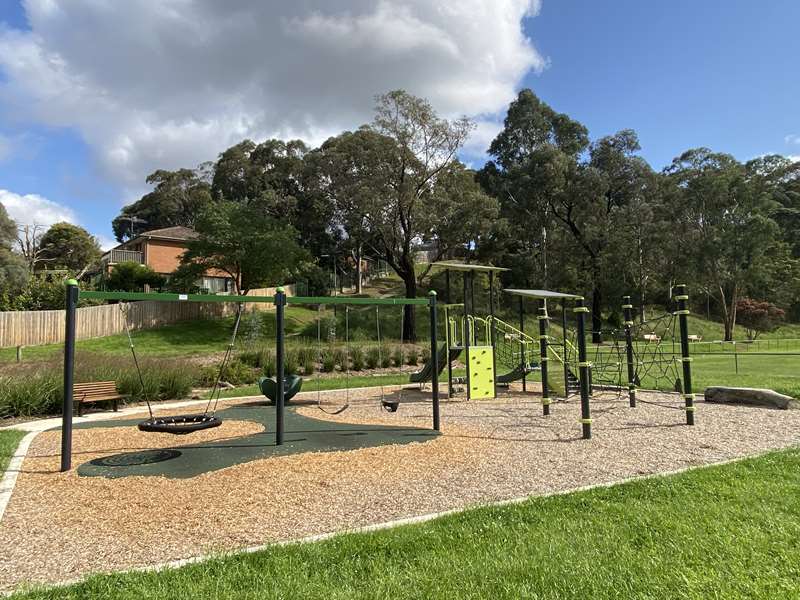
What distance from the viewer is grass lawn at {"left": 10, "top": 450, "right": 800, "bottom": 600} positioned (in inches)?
118

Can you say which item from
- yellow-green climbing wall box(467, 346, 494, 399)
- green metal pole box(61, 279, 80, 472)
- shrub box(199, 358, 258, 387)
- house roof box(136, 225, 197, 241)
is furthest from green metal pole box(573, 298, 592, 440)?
house roof box(136, 225, 197, 241)

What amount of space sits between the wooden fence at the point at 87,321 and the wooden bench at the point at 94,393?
8764 millimetres

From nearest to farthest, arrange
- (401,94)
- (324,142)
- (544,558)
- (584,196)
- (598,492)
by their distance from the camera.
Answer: (544,558), (598,492), (401,94), (584,196), (324,142)

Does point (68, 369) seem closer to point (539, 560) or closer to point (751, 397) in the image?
point (539, 560)

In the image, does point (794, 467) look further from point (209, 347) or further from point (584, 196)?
point (584, 196)

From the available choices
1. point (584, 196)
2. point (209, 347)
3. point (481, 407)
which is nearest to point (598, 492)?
point (481, 407)

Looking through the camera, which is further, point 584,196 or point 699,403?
point 584,196

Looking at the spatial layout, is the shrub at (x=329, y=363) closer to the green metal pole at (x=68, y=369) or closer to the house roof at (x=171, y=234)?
the green metal pole at (x=68, y=369)

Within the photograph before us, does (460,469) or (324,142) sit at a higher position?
(324,142)

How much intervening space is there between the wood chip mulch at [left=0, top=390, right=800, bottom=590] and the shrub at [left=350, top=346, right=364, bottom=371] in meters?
9.13

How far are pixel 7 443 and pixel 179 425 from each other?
10.0 feet

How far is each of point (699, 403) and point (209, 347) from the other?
809 inches

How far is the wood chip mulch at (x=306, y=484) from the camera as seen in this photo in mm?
3959

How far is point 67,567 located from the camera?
3.54 m
